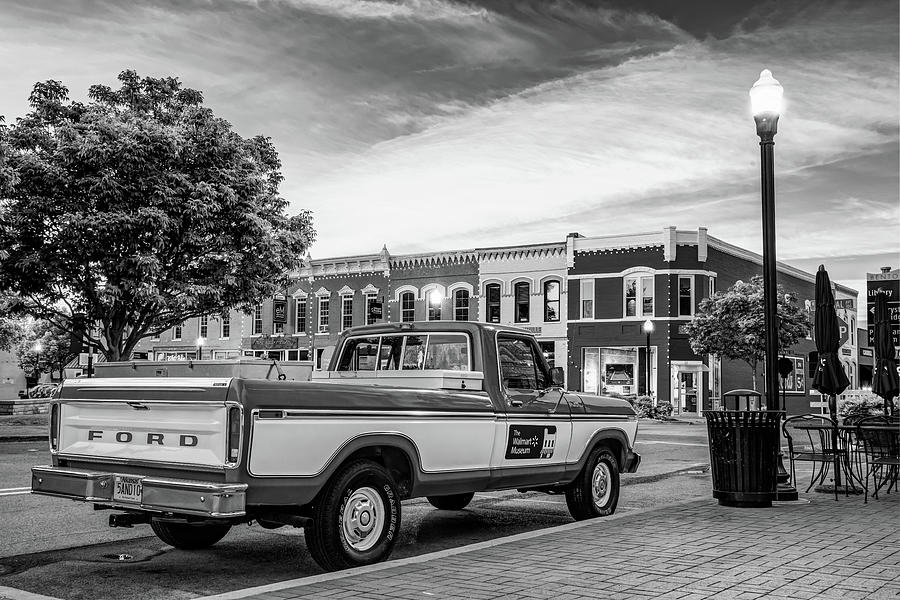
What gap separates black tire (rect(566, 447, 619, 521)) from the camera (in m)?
9.80

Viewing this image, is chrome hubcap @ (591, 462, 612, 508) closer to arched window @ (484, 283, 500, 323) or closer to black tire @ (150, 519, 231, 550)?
black tire @ (150, 519, 231, 550)

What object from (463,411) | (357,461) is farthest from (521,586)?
(463,411)

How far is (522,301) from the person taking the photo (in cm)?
4600

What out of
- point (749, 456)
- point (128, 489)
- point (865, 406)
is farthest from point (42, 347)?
point (128, 489)

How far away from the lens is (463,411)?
8055 millimetres

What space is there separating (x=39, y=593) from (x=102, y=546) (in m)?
1.94

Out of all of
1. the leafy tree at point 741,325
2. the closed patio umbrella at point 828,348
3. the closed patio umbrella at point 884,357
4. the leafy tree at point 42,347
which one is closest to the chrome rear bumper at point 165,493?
the closed patio umbrella at point 828,348

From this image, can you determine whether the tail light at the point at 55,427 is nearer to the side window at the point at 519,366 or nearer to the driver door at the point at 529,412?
the driver door at the point at 529,412

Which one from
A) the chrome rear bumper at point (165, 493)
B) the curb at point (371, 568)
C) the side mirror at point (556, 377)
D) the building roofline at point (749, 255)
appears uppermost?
the building roofline at point (749, 255)

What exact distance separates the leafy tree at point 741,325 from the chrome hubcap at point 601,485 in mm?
28396

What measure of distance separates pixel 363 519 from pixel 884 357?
1220 cm

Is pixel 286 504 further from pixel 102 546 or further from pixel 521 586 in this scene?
pixel 102 546

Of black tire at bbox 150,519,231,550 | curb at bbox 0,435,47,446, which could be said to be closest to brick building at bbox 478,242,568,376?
curb at bbox 0,435,47,446

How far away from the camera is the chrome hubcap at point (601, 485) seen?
997 centimetres
